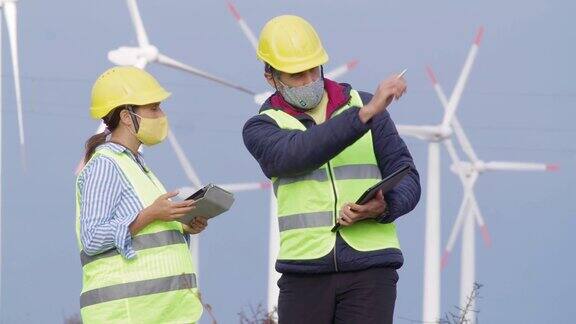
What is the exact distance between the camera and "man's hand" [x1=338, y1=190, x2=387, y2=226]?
8.11 m

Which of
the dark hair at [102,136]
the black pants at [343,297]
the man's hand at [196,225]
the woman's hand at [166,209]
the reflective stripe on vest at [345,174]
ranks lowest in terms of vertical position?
the black pants at [343,297]

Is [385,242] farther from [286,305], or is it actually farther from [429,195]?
[429,195]

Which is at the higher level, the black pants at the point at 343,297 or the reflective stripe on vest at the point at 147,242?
the reflective stripe on vest at the point at 147,242

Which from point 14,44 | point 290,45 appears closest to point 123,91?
point 290,45

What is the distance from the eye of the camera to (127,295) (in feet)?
27.7

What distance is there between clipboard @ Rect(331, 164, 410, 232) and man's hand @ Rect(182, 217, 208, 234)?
3.02ft

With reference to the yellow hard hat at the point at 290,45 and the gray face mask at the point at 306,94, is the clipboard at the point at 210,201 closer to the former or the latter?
the gray face mask at the point at 306,94

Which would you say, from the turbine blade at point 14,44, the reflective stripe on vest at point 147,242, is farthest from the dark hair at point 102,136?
the turbine blade at point 14,44

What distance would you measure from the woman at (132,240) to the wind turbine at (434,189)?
2138cm

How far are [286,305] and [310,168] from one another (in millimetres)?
699

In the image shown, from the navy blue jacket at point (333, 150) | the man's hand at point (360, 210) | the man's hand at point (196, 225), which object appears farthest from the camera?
the man's hand at point (196, 225)

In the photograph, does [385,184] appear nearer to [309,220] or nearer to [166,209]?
[309,220]

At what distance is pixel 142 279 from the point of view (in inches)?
333

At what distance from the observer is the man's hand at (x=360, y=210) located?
8.11 metres
